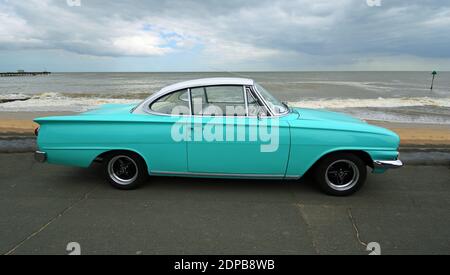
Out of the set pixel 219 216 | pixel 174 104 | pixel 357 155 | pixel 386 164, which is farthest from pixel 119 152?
pixel 386 164

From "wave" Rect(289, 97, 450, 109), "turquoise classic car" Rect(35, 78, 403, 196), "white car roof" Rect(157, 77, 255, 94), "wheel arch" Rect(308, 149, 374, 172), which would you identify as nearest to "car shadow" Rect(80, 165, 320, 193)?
"turquoise classic car" Rect(35, 78, 403, 196)

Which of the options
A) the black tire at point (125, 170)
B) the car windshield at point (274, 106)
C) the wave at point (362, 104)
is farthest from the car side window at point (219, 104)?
the wave at point (362, 104)

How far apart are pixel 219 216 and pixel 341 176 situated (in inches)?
67.5

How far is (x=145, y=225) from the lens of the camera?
9.92ft

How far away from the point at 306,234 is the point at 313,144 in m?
1.13

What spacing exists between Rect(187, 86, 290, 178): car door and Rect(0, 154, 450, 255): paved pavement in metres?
0.37

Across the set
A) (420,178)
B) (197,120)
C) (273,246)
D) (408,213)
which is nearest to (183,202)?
(197,120)

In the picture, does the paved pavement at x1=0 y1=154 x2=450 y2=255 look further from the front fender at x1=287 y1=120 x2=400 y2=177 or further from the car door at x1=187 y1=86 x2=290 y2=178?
the front fender at x1=287 y1=120 x2=400 y2=177

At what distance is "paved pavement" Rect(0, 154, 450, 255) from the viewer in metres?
2.71

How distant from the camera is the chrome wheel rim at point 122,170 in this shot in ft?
12.7

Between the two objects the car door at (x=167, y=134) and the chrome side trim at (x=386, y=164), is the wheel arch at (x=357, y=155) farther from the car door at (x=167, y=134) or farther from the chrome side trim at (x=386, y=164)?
the car door at (x=167, y=134)

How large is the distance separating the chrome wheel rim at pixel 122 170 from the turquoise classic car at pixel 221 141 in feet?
0.06

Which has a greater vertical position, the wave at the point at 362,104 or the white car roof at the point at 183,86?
the white car roof at the point at 183,86

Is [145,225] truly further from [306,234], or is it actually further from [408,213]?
[408,213]
